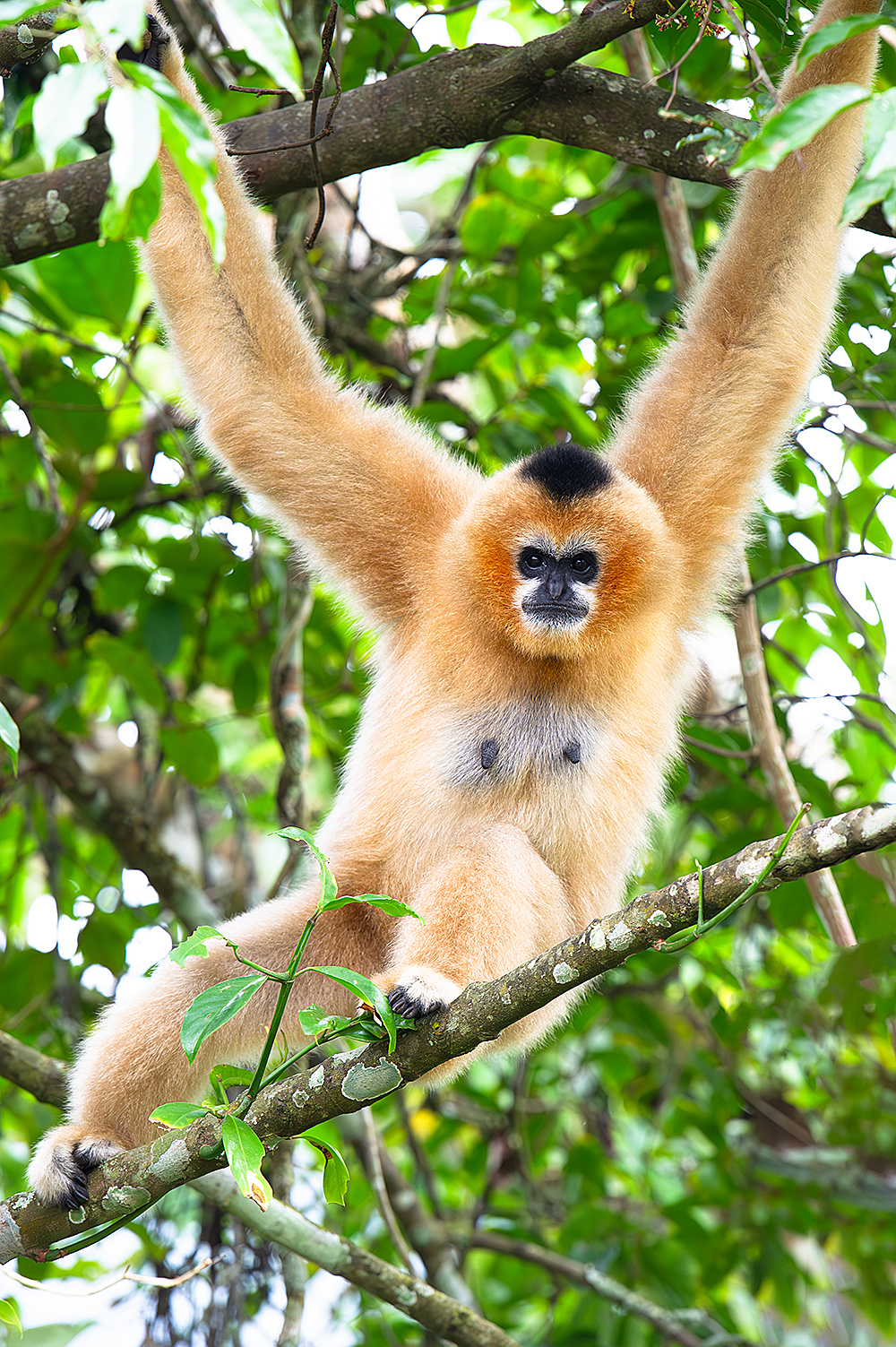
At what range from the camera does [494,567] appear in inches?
137

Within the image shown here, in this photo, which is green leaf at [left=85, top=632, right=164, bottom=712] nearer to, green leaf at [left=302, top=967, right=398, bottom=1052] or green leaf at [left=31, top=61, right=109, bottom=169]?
green leaf at [left=302, top=967, right=398, bottom=1052]

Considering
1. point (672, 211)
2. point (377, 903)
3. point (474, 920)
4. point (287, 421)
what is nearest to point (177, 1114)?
point (377, 903)

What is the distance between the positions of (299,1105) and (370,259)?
4244mm

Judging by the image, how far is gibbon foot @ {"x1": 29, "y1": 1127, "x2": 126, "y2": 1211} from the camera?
2.86 meters

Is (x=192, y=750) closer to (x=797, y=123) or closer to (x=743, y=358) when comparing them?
(x=743, y=358)

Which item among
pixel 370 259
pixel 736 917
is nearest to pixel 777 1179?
pixel 736 917

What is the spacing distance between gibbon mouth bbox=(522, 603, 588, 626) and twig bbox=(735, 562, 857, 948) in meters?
0.69

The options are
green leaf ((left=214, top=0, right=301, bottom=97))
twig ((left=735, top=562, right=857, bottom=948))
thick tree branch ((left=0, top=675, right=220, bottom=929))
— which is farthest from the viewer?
thick tree branch ((left=0, top=675, right=220, bottom=929))

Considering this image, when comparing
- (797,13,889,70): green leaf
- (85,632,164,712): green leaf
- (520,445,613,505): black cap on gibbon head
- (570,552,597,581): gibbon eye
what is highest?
(85,632,164,712): green leaf

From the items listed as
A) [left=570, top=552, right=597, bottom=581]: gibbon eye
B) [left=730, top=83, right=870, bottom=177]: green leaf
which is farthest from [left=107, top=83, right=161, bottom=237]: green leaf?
[left=570, top=552, right=597, bottom=581]: gibbon eye

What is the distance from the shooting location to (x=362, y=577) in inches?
141

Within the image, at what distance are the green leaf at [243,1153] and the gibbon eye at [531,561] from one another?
6.30 feet

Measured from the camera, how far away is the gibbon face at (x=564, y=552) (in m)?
3.36

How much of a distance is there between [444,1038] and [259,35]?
68.7 inches
